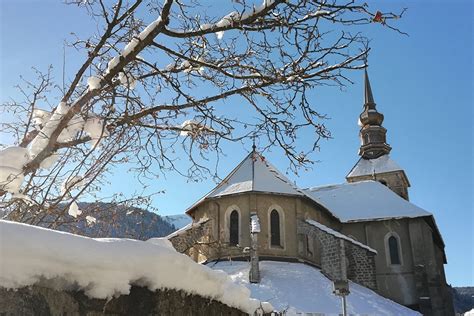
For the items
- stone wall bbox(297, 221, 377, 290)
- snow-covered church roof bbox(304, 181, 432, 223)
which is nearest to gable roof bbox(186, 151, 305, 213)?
stone wall bbox(297, 221, 377, 290)

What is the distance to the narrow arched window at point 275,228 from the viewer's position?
23.6 m

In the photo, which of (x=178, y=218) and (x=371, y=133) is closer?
(x=178, y=218)

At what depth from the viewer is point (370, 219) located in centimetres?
2817

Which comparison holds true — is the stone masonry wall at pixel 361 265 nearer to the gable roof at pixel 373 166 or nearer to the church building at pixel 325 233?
the church building at pixel 325 233

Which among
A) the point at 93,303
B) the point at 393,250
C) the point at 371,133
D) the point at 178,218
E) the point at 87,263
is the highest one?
the point at 371,133

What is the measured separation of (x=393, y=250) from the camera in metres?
27.1

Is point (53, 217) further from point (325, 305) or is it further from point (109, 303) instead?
point (325, 305)

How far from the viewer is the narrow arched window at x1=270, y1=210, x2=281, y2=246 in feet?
77.3

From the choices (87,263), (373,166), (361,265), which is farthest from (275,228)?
(87,263)

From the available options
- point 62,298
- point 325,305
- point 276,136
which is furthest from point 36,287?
point 325,305

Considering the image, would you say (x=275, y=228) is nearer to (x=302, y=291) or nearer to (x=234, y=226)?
(x=234, y=226)

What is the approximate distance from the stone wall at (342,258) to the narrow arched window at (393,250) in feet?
10.6

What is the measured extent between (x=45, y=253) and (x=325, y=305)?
59.1 feet

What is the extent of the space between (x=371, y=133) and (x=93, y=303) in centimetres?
4123
